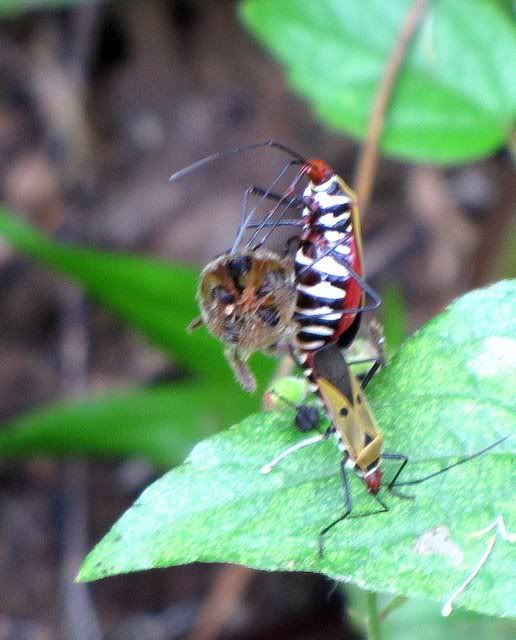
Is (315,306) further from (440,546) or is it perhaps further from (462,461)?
(440,546)

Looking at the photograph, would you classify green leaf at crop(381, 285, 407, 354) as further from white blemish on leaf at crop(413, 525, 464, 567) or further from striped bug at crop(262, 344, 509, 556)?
white blemish on leaf at crop(413, 525, 464, 567)

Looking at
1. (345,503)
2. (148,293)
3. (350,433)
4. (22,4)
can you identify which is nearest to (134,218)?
(22,4)

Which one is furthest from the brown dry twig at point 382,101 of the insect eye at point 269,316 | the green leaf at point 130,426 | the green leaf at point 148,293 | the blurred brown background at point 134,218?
the insect eye at point 269,316

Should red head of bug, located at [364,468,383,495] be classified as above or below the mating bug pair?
below

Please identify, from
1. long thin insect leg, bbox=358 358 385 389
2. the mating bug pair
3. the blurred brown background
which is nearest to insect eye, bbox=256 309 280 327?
the mating bug pair

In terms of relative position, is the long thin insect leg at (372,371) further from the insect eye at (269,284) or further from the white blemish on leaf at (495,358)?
the insect eye at (269,284)

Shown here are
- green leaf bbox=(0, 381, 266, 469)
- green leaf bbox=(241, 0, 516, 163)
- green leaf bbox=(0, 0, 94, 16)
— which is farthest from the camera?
green leaf bbox=(0, 0, 94, 16)
